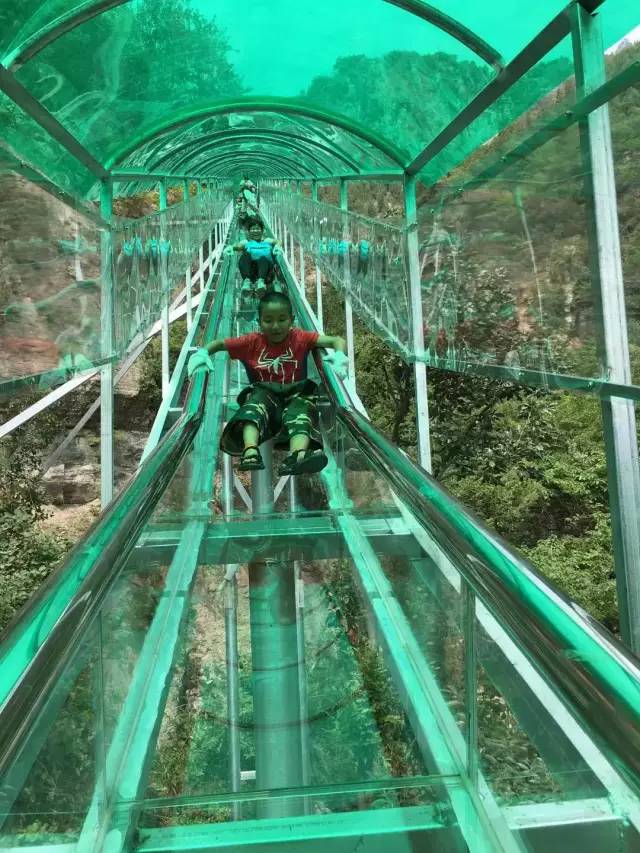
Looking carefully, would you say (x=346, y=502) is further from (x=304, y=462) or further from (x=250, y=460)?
(x=250, y=460)

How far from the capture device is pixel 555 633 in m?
1.15

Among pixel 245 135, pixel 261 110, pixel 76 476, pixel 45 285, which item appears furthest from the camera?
pixel 76 476

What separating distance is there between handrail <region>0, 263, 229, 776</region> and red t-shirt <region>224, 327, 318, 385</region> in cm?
269

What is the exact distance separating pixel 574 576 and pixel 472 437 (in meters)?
3.29

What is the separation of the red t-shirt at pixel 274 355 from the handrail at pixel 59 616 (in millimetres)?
2689

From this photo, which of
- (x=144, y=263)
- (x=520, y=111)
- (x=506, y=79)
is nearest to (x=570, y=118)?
(x=506, y=79)

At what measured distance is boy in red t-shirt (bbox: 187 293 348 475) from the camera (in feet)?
14.7

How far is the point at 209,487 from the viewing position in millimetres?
4652

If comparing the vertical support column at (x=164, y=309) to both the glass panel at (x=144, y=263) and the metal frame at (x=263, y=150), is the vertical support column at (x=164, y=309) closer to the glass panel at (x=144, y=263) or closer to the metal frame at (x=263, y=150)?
the glass panel at (x=144, y=263)

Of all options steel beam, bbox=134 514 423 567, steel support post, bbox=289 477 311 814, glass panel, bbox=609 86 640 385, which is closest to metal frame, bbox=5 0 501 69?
glass panel, bbox=609 86 640 385

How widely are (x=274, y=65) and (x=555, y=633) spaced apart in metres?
5.98

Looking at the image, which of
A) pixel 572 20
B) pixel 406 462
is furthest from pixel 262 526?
pixel 572 20

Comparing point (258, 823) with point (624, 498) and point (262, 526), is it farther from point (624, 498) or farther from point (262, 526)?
point (262, 526)

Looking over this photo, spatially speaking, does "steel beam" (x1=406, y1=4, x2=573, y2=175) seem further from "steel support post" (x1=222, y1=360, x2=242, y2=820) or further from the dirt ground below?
the dirt ground below
